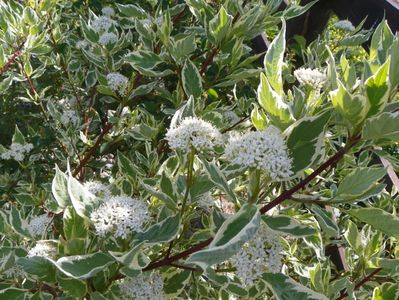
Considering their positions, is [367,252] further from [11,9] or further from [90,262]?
[11,9]

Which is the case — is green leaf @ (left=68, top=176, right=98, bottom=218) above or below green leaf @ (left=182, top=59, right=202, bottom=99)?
below

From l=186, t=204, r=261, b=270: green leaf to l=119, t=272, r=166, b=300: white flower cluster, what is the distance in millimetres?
208

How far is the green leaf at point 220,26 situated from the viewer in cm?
111

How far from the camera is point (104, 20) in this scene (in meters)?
1.55

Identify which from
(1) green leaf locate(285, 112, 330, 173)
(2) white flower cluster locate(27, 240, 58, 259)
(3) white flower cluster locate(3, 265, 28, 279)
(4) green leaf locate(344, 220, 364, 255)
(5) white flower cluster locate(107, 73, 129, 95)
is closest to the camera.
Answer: (1) green leaf locate(285, 112, 330, 173)

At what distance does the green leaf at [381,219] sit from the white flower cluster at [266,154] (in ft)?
0.41

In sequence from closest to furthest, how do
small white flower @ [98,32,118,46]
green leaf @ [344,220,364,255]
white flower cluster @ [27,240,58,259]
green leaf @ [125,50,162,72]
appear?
white flower cluster @ [27,240,58,259], green leaf @ [344,220,364,255], green leaf @ [125,50,162,72], small white flower @ [98,32,118,46]

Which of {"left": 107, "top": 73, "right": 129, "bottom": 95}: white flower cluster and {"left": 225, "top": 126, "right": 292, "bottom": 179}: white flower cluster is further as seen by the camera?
{"left": 107, "top": 73, "right": 129, "bottom": 95}: white flower cluster

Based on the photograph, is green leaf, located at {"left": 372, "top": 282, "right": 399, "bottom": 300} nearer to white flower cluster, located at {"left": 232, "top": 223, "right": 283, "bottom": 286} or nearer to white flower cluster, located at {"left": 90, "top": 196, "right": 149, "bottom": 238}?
white flower cluster, located at {"left": 232, "top": 223, "right": 283, "bottom": 286}

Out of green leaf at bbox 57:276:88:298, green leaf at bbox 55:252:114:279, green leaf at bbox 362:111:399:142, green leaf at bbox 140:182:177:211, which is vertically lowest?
green leaf at bbox 57:276:88:298

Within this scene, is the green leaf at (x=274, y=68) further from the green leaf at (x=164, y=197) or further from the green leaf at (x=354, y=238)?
the green leaf at (x=354, y=238)

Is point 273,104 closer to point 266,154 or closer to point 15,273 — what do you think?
point 266,154

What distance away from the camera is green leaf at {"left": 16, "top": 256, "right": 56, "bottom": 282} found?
2.26ft

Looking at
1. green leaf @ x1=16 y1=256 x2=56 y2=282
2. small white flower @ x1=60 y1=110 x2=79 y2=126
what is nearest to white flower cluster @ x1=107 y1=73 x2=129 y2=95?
small white flower @ x1=60 y1=110 x2=79 y2=126
